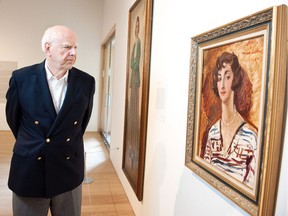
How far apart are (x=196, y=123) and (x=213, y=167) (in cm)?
25

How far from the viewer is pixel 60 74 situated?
1.43m

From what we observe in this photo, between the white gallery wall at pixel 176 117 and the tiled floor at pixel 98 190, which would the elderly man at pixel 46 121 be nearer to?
the white gallery wall at pixel 176 117

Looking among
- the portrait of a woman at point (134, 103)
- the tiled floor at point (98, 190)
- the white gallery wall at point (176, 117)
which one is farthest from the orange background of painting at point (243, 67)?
the tiled floor at point (98, 190)

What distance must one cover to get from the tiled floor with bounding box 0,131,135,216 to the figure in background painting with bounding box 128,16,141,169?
0.52 meters

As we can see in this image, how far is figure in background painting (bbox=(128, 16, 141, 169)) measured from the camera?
8.48ft

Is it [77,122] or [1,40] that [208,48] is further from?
[1,40]

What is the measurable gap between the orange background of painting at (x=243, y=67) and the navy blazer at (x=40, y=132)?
69 centimetres

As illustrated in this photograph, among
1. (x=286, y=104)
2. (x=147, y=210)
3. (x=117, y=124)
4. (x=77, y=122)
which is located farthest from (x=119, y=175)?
(x=286, y=104)

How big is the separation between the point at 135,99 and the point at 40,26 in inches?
197

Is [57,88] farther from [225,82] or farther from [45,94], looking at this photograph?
[225,82]

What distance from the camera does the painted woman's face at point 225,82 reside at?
105 centimetres

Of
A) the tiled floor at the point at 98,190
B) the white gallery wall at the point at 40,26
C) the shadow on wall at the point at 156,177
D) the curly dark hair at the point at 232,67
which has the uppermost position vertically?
the white gallery wall at the point at 40,26

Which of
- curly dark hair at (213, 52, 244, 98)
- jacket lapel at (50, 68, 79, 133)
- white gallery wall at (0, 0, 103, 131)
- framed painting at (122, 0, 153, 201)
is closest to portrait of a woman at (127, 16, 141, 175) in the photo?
framed painting at (122, 0, 153, 201)

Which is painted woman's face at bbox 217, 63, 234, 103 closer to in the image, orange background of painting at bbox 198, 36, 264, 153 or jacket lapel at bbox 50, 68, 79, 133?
orange background of painting at bbox 198, 36, 264, 153
